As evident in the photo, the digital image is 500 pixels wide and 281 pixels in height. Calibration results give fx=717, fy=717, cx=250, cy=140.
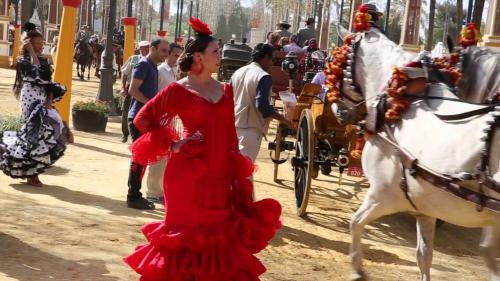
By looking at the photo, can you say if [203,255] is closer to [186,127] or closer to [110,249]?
[186,127]

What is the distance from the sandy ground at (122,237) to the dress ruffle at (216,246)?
1305 mm

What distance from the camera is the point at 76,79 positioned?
3008cm

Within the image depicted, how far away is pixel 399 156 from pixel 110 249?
2645mm

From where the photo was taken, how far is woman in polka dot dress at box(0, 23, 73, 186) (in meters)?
8.03

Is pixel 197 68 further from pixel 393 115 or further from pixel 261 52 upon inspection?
pixel 261 52

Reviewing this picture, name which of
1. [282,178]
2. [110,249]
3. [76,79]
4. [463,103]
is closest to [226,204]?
[463,103]

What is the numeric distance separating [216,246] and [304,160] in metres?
4.02

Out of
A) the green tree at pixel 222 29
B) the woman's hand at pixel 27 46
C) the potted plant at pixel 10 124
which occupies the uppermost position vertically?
the green tree at pixel 222 29

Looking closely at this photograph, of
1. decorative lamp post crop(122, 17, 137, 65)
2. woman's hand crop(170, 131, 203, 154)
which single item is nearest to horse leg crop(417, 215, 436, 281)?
woman's hand crop(170, 131, 203, 154)

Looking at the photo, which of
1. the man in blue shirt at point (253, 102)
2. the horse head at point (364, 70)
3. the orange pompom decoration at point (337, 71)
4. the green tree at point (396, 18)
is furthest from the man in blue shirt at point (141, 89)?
the green tree at point (396, 18)

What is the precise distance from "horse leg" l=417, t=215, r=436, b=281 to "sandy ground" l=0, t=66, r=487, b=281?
0.76 m

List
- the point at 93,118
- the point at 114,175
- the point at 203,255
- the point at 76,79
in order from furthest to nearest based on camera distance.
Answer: the point at 76,79
the point at 93,118
the point at 114,175
the point at 203,255

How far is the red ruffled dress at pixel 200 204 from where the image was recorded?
416cm

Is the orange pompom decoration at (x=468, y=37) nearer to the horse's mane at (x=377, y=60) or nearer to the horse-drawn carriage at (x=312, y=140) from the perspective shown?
the horse's mane at (x=377, y=60)
